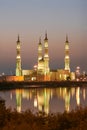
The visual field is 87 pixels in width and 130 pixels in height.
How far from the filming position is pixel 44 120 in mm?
6742

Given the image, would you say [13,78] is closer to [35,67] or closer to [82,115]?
[35,67]

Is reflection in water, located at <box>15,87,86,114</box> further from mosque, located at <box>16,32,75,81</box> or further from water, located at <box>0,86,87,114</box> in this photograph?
mosque, located at <box>16,32,75,81</box>

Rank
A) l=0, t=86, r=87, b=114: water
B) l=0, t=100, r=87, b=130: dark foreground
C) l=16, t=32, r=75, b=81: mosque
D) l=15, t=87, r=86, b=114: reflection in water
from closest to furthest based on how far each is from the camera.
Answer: l=0, t=100, r=87, b=130: dark foreground < l=0, t=86, r=87, b=114: water < l=15, t=87, r=86, b=114: reflection in water < l=16, t=32, r=75, b=81: mosque

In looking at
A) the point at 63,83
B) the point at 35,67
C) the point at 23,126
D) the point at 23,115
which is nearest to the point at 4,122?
the point at 23,115

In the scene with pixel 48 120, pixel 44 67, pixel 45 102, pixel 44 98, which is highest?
pixel 44 67

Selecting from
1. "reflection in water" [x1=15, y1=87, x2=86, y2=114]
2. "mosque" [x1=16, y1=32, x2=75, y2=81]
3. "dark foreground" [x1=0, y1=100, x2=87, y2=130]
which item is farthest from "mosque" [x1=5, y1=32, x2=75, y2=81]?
"dark foreground" [x1=0, y1=100, x2=87, y2=130]

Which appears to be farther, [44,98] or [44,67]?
[44,67]

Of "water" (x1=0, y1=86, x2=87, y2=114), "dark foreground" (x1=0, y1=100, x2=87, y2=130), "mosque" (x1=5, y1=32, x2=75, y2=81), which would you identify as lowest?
"water" (x1=0, y1=86, x2=87, y2=114)

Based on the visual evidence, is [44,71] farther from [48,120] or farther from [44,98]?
[48,120]

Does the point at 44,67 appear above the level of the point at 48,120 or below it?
above

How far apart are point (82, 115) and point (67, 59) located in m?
69.4

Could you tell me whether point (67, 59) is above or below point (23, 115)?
above

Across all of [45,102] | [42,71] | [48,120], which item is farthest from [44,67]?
[48,120]

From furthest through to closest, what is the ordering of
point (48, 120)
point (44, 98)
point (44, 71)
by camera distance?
point (44, 71) < point (44, 98) < point (48, 120)
